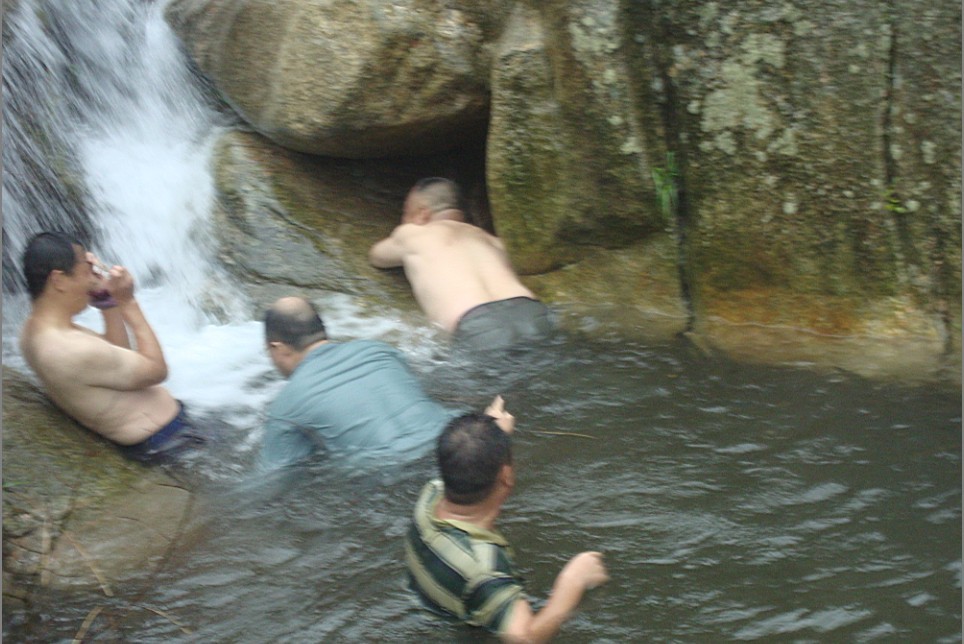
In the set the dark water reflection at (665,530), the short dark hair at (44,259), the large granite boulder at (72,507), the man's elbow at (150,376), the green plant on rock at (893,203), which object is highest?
the short dark hair at (44,259)

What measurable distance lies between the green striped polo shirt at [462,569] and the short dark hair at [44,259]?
1861 millimetres

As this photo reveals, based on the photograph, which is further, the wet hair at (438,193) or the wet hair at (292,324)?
the wet hair at (438,193)

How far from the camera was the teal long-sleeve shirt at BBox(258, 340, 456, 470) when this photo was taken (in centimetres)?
384

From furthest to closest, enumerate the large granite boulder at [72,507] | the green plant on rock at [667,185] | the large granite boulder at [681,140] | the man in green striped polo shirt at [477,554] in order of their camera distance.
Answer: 1. the green plant on rock at [667,185]
2. the large granite boulder at [681,140]
3. the large granite boulder at [72,507]
4. the man in green striped polo shirt at [477,554]

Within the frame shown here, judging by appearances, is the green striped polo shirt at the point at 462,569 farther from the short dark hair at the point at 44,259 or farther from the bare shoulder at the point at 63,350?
the short dark hair at the point at 44,259

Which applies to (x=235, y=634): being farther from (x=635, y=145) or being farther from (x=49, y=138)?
(x=49, y=138)

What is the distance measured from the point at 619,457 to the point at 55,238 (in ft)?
7.58

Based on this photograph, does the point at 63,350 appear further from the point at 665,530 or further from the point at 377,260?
the point at 665,530

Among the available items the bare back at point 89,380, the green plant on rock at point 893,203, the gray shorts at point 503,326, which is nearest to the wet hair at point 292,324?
the bare back at point 89,380

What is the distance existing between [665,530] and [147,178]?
4.13 m

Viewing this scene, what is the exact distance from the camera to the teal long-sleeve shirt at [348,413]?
384 cm

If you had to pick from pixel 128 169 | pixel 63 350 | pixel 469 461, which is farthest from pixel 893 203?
pixel 128 169

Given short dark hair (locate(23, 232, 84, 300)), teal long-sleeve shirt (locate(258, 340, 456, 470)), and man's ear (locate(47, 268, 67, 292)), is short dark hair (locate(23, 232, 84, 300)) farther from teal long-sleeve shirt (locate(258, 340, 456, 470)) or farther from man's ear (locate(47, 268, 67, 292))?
teal long-sleeve shirt (locate(258, 340, 456, 470))

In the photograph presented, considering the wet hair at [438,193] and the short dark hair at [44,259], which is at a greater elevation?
the short dark hair at [44,259]
